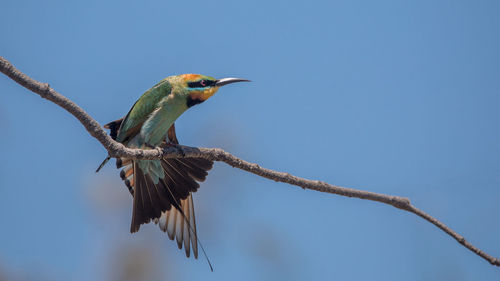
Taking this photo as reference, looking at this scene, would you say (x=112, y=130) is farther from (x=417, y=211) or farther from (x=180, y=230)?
(x=417, y=211)

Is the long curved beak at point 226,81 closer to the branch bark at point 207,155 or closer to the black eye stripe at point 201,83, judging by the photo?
the black eye stripe at point 201,83

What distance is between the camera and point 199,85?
3.74 meters

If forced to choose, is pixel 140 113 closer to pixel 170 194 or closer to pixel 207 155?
pixel 170 194

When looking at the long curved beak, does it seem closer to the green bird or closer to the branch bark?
the green bird

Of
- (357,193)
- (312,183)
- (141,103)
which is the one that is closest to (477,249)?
(357,193)

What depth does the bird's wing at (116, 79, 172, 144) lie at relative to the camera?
3.63 meters

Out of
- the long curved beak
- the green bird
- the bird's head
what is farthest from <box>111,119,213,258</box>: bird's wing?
the long curved beak

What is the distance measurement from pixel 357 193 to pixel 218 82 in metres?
1.62

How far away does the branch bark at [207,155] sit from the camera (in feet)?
7.15

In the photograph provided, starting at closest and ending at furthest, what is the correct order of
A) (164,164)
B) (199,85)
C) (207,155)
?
1. (207,155)
2. (164,164)
3. (199,85)

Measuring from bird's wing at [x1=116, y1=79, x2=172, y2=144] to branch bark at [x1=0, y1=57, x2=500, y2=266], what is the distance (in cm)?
66

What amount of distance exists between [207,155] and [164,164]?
0.83 meters

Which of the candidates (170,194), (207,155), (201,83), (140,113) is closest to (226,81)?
(201,83)

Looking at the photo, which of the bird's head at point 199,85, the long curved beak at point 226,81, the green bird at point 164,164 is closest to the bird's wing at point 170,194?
the green bird at point 164,164
